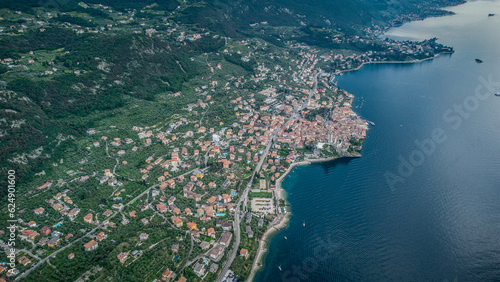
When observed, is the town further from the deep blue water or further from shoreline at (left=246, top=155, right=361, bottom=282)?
the deep blue water

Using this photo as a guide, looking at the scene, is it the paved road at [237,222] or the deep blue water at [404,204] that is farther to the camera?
the deep blue water at [404,204]

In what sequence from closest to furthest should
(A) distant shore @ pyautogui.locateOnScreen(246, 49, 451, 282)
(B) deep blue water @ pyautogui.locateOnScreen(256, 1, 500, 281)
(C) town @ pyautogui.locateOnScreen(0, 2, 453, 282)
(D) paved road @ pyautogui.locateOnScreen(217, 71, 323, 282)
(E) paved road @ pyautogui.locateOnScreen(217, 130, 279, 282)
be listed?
(C) town @ pyautogui.locateOnScreen(0, 2, 453, 282)
(E) paved road @ pyautogui.locateOnScreen(217, 130, 279, 282)
(D) paved road @ pyautogui.locateOnScreen(217, 71, 323, 282)
(B) deep blue water @ pyautogui.locateOnScreen(256, 1, 500, 281)
(A) distant shore @ pyautogui.locateOnScreen(246, 49, 451, 282)

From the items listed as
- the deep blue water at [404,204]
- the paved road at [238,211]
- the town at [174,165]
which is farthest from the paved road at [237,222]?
the deep blue water at [404,204]

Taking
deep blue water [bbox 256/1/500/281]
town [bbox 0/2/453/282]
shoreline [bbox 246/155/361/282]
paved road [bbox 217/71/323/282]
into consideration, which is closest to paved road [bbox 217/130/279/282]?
paved road [bbox 217/71/323/282]

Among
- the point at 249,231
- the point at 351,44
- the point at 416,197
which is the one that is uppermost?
the point at 351,44

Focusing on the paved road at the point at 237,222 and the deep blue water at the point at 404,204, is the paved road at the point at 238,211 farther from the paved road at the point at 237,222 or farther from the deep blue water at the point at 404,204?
the deep blue water at the point at 404,204

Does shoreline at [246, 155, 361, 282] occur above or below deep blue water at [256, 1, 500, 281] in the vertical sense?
below

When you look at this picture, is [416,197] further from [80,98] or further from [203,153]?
[80,98]

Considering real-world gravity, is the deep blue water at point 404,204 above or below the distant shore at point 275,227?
above

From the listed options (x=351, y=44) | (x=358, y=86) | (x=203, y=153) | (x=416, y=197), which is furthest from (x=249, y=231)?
(x=351, y=44)
